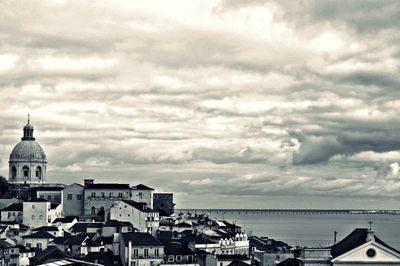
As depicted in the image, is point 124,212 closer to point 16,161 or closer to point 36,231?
point 36,231

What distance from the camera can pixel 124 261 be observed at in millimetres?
102625

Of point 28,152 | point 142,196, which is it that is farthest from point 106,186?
point 28,152

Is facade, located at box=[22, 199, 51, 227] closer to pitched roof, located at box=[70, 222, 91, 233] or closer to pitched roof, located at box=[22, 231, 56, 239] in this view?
pitched roof, located at box=[70, 222, 91, 233]

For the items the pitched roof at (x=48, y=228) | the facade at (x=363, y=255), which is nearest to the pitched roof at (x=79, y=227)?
the pitched roof at (x=48, y=228)


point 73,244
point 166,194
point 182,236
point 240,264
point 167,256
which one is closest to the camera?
point 240,264

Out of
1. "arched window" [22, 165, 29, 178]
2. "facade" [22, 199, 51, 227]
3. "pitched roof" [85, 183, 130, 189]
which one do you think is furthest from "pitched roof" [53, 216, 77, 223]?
"arched window" [22, 165, 29, 178]

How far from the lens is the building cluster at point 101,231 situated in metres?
102

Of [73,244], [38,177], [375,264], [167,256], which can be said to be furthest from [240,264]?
[38,177]

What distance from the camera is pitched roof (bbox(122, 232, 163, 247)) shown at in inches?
4035

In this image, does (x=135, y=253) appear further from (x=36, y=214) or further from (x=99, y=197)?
(x=99, y=197)

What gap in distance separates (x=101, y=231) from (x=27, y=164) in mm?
55140

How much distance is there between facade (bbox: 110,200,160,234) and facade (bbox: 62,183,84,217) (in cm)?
1499

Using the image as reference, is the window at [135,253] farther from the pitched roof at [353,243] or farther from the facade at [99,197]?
the pitched roof at [353,243]

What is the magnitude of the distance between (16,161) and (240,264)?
88.3 m
